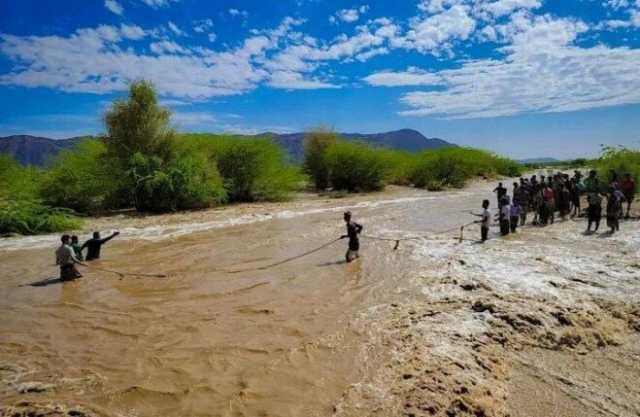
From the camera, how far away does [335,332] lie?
617cm

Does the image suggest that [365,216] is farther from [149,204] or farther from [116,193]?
[116,193]

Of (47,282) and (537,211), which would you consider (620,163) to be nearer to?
(537,211)

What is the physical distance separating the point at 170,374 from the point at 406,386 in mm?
2629

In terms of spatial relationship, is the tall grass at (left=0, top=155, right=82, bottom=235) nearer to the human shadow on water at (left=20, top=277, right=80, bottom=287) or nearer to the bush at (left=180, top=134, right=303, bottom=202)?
the human shadow on water at (left=20, top=277, right=80, bottom=287)

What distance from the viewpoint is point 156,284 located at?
29.9ft

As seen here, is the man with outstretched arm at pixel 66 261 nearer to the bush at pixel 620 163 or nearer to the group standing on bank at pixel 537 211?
the group standing on bank at pixel 537 211

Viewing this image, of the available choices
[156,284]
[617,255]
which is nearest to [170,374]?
[156,284]

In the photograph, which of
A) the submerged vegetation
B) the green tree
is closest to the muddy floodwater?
the submerged vegetation

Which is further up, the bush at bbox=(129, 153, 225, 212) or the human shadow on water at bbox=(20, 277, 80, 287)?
the bush at bbox=(129, 153, 225, 212)

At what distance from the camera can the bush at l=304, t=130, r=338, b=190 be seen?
104 ft

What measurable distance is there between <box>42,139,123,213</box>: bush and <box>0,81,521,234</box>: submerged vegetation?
0.04 m

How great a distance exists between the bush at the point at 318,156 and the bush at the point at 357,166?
821 mm

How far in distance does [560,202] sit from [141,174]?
16221 millimetres

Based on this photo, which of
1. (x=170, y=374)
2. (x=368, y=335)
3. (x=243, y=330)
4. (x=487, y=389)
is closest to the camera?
(x=487, y=389)
